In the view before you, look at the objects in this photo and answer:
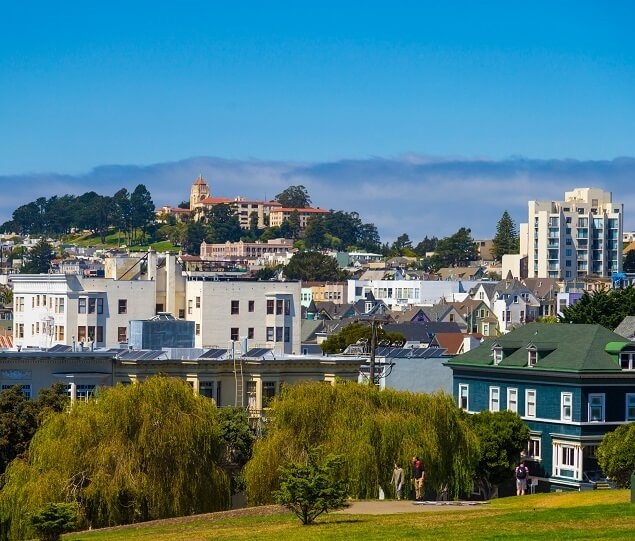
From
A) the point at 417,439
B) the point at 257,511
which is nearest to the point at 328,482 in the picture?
the point at 257,511

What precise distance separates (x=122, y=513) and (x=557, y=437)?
29236 mm

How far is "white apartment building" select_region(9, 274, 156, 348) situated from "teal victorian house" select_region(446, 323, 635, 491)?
126ft

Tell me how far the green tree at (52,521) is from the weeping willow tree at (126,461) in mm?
9765

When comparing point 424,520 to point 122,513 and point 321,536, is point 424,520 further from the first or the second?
point 122,513

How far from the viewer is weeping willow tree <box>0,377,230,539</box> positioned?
5400 centimetres

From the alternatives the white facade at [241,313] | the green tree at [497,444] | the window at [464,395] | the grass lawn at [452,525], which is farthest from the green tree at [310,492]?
the white facade at [241,313]

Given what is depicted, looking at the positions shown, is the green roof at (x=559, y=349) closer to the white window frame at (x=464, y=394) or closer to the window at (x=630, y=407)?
the white window frame at (x=464, y=394)

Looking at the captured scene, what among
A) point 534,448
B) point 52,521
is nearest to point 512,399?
point 534,448

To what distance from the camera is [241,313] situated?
11656cm

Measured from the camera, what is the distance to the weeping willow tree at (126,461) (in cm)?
5400

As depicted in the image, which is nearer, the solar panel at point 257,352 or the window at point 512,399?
the solar panel at point 257,352

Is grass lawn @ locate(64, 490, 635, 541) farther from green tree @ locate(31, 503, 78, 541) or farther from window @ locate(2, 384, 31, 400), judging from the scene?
window @ locate(2, 384, 31, 400)

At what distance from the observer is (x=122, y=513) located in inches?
2148

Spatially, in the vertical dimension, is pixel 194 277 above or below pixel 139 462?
above
